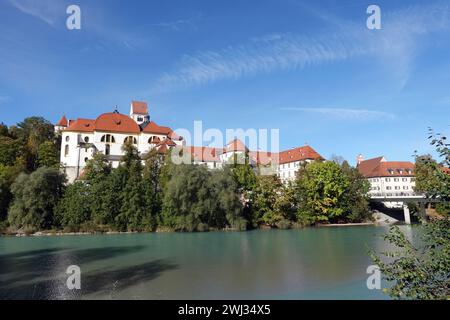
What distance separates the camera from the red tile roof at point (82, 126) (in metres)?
55.3

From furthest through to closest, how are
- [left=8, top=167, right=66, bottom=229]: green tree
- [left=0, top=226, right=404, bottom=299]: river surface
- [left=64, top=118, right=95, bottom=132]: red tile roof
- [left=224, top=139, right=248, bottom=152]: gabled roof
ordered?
[left=224, top=139, right=248, bottom=152]: gabled roof, [left=64, top=118, right=95, bottom=132]: red tile roof, [left=8, top=167, right=66, bottom=229]: green tree, [left=0, top=226, right=404, bottom=299]: river surface

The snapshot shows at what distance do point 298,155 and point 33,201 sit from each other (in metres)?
45.0

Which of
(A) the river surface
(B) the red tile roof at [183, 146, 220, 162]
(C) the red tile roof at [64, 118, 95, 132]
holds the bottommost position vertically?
(A) the river surface

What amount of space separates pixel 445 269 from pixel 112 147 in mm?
55490

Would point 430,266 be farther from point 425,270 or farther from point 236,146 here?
point 236,146

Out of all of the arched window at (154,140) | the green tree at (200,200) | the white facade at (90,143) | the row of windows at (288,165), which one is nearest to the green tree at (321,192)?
the green tree at (200,200)

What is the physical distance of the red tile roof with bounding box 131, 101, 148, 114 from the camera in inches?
2628

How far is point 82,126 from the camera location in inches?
2211

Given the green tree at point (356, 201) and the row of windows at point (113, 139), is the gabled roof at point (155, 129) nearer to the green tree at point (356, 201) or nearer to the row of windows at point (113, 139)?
the row of windows at point (113, 139)

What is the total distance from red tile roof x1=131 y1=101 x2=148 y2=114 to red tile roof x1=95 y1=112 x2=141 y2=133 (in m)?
6.75

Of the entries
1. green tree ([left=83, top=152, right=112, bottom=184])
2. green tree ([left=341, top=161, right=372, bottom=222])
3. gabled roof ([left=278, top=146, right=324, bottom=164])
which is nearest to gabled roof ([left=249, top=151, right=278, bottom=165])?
gabled roof ([left=278, top=146, right=324, bottom=164])

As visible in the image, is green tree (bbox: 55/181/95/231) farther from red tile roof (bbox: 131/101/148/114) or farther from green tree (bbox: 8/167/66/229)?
red tile roof (bbox: 131/101/148/114)

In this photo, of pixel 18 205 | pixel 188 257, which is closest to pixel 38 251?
pixel 188 257

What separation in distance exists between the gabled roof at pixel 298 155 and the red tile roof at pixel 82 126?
36570 millimetres
